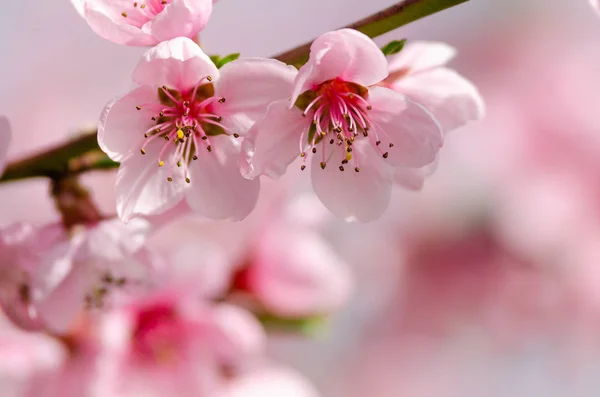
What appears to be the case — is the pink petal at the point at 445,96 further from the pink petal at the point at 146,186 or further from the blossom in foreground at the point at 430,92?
the pink petal at the point at 146,186

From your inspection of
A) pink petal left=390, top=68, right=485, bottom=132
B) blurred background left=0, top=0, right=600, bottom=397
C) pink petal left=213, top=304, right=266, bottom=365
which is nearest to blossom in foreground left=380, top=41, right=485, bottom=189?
pink petal left=390, top=68, right=485, bottom=132

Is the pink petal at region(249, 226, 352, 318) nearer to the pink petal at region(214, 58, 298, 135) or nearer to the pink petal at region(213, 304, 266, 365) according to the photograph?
the pink petal at region(213, 304, 266, 365)

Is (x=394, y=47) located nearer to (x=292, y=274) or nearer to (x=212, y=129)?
(x=212, y=129)

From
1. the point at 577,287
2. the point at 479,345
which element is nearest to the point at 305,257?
the point at 577,287

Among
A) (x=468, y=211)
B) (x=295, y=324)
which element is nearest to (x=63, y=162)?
(x=295, y=324)

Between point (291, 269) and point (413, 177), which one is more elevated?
point (413, 177)

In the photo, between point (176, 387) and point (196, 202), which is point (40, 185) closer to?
point (176, 387)

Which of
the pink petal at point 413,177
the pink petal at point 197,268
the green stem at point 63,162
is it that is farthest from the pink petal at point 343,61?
the pink petal at point 197,268

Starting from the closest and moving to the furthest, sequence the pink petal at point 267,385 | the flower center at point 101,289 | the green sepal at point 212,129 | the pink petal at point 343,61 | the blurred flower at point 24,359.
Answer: the pink petal at point 343,61 < the green sepal at point 212,129 < the flower center at point 101,289 < the blurred flower at point 24,359 < the pink petal at point 267,385
